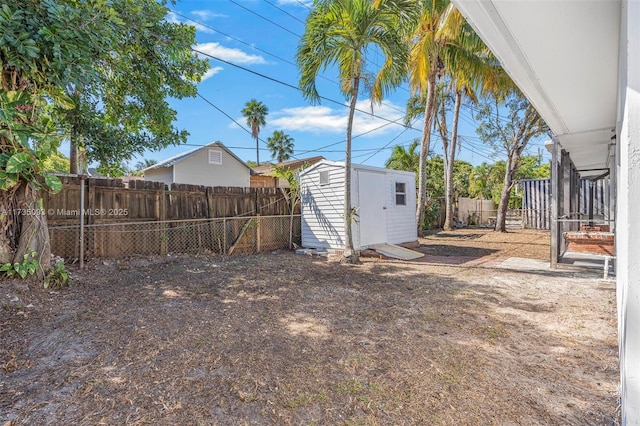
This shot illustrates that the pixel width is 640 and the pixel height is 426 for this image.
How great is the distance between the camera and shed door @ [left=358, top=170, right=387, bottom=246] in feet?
26.3

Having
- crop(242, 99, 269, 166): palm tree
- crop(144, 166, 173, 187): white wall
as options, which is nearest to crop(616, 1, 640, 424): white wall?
crop(144, 166, 173, 187): white wall

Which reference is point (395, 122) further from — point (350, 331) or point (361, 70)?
point (350, 331)

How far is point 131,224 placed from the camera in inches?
253

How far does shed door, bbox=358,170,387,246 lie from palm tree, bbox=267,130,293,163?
74.4 ft

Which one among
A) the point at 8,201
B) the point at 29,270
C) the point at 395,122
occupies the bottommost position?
the point at 29,270

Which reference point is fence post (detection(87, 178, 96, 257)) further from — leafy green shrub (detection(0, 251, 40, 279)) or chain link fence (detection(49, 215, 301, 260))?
leafy green shrub (detection(0, 251, 40, 279))

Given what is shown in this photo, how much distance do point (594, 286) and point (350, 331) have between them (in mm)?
4131

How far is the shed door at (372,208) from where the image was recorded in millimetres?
8023

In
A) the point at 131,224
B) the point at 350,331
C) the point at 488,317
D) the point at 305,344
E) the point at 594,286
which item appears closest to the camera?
the point at 305,344

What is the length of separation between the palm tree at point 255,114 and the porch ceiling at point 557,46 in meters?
28.5

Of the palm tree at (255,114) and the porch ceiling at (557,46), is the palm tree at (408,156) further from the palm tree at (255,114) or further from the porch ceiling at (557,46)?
the palm tree at (255,114)

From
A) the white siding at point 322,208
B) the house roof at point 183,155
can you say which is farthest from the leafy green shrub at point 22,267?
the house roof at point 183,155

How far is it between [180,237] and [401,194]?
6.11 metres

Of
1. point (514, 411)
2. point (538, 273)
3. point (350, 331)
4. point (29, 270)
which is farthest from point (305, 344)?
point (538, 273)
